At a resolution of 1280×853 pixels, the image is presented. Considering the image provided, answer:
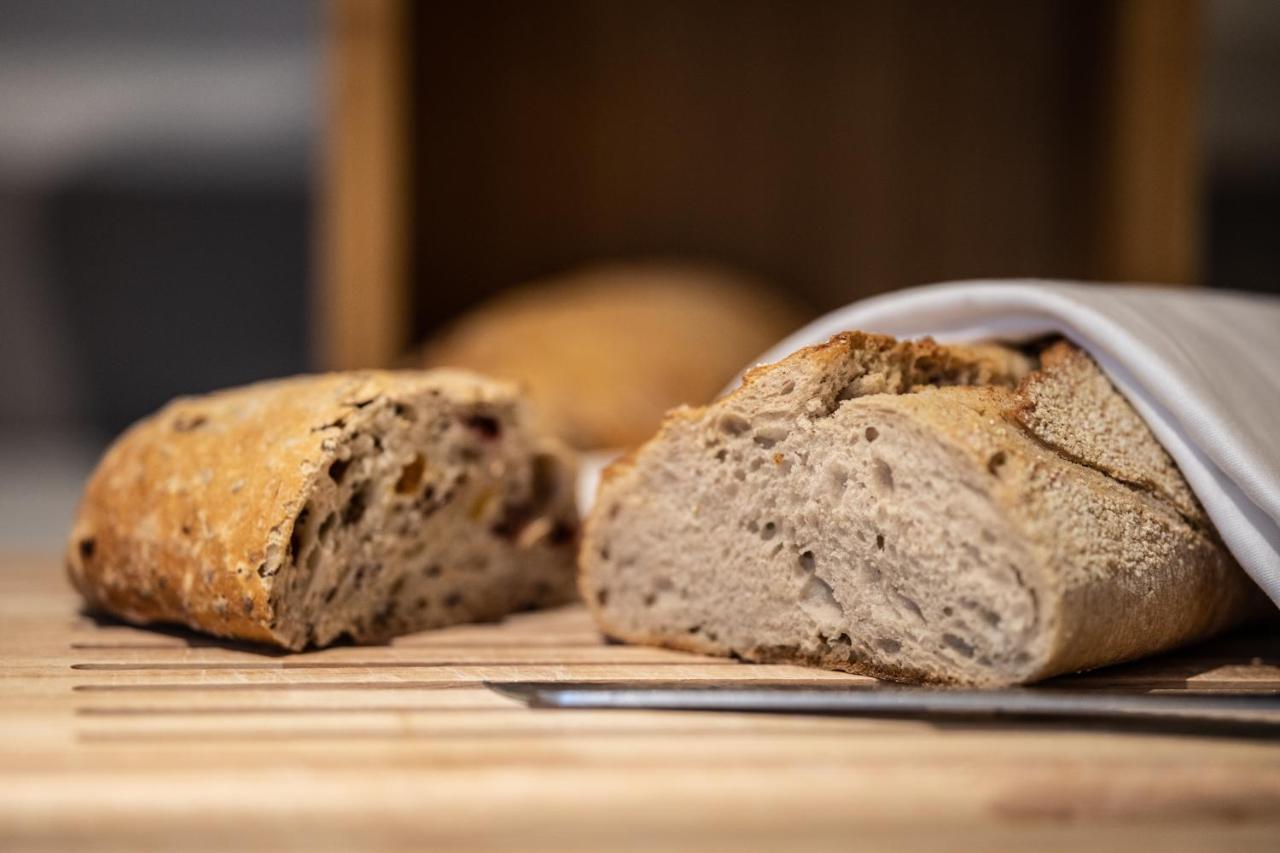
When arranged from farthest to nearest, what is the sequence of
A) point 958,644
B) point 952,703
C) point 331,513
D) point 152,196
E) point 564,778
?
1. point 152,196
2. point 331,513
3. point 958,644
4. point 952,703
5. point 564,778

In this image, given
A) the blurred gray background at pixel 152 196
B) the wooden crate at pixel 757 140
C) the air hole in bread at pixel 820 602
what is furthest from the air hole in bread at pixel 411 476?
the blurred gray background at pixel 152 196

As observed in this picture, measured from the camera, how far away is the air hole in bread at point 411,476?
1521 millimetres

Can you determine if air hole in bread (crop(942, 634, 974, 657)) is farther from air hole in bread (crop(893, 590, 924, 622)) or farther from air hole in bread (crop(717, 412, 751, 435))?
air hole in bread (crop(717, 412, 751, 435))

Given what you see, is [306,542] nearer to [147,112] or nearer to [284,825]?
[284,825]

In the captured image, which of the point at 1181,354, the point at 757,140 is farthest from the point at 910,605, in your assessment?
the point at 757,140

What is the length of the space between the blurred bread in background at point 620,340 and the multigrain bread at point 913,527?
3.12 feet

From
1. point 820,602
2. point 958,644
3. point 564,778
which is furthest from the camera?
point 820,602

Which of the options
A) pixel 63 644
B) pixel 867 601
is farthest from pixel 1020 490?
pixel 63 644

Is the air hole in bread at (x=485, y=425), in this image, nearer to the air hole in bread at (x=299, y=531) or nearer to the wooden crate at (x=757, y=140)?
the air hole in bread at (x=299, y=531)

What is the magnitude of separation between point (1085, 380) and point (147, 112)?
4096 millimetres

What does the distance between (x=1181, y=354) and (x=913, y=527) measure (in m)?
0.41

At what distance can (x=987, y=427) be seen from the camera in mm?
1203

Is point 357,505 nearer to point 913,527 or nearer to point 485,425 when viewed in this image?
point 485,425

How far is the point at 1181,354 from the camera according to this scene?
1.37m
